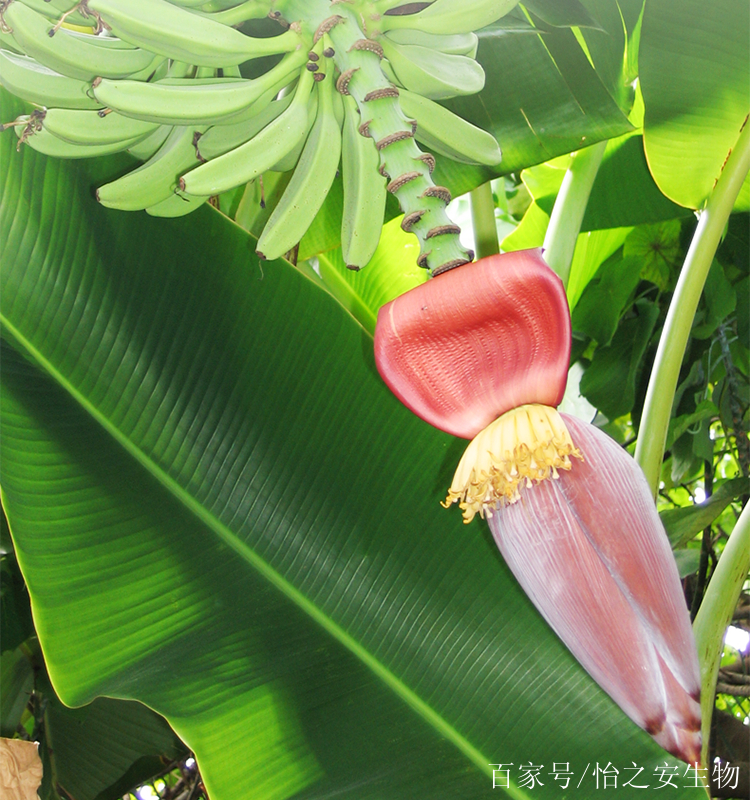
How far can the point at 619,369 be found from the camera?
3.15 ft

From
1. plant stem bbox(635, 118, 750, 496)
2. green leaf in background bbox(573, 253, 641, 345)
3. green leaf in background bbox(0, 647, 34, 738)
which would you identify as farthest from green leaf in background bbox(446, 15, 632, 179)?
green leaf in background bbox(0, 647, 34, 738)

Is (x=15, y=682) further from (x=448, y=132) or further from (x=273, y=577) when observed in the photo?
(x=448, y=132)

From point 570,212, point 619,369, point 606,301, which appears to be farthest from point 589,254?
point 570,212

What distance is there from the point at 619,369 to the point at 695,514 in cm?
31

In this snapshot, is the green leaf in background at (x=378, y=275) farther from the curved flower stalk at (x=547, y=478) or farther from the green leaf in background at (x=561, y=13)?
the curved flower stalk at (x=547, y=478)

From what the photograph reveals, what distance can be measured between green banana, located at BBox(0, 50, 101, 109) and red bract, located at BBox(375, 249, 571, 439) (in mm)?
244

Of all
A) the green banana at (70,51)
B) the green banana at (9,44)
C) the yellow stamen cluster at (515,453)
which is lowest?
the yellow stamen cluster at (515,453)

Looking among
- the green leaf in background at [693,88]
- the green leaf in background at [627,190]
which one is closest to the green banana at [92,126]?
the green leaf in background at [693,88]

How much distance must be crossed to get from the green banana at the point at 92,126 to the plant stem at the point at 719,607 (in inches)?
23.3

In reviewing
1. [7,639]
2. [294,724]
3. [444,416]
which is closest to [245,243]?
[444,416]

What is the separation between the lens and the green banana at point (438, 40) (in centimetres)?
35

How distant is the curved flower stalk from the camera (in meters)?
0.28

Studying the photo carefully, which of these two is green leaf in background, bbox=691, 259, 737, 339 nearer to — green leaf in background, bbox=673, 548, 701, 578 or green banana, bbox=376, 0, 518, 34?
green leaf in background, bbox=673, 548, 701, 578

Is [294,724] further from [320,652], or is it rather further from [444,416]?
[444,416]
